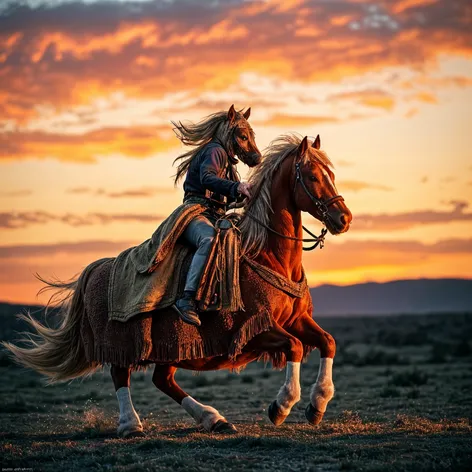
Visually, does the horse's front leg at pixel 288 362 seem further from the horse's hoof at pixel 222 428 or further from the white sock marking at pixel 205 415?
the white sock marking at pixel 205 415

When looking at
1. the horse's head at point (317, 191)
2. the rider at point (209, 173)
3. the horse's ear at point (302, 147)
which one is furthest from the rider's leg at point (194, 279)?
the horse's ear at point (302, 147)

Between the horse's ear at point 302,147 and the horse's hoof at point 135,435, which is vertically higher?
the horse's ear at point 302,147

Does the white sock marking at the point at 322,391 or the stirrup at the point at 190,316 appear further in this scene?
the white sock marking at the point at 322,391

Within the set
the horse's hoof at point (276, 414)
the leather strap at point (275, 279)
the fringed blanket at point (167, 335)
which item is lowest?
the horse's hoof at point (276, 414)

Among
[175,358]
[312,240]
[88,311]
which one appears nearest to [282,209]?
[312,240]

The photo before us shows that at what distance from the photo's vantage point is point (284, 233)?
10227 millimetres

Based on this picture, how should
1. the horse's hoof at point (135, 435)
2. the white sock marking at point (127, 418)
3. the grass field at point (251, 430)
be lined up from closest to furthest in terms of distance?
the grass field at point (251, 430) → the horse's hoof at point (135, 435) → the white sock marking at point (127, 418)

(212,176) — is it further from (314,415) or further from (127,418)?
(127,418)

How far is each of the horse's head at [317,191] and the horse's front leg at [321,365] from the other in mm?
1188

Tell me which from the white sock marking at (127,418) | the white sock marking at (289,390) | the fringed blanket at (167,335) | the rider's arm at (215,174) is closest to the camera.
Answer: the white sock marking at (289,390)

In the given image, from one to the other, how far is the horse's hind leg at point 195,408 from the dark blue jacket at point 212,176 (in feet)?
7.63

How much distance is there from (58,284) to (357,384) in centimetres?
1009

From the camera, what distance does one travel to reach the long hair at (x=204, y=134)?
10.6 meters

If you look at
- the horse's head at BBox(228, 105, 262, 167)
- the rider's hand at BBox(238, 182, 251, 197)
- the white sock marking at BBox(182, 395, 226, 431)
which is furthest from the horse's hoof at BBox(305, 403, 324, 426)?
the horse's head at BBox(228, 105, 262, 167)
